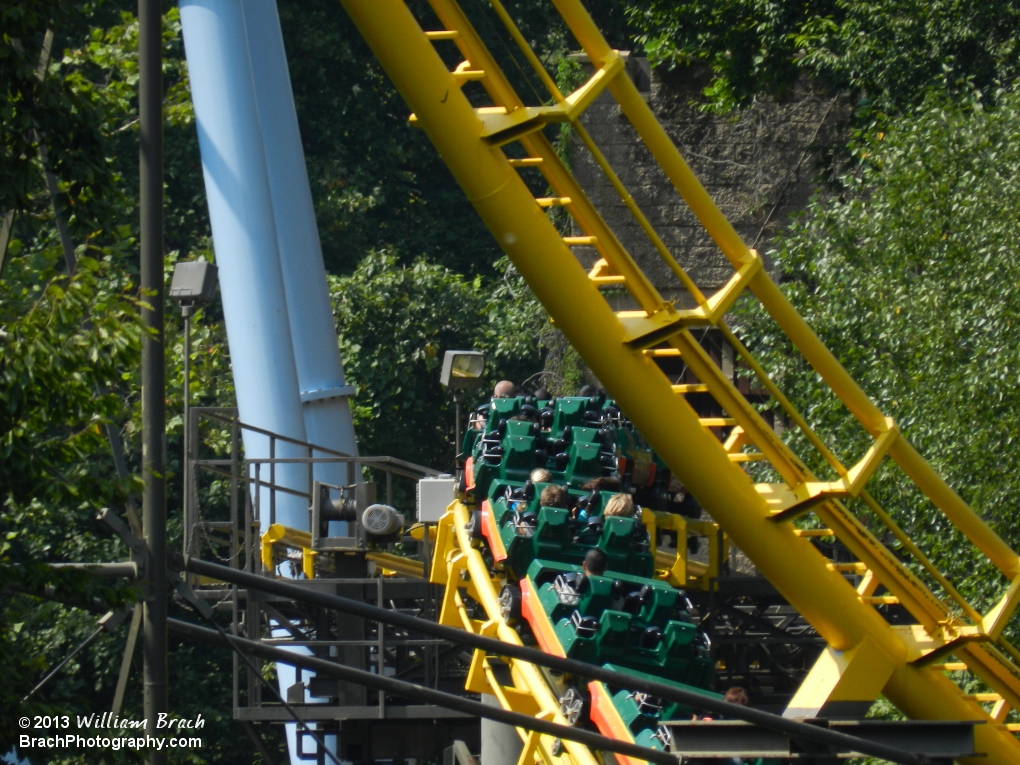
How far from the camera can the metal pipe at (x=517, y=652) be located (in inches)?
187

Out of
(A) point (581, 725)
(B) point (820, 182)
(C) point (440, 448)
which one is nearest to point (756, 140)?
(B) point (820, 182)

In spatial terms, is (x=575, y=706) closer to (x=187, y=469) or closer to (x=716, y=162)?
(x=187, y=469)

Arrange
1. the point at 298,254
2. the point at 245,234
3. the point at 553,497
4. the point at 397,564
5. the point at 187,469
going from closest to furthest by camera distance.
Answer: the point at 553,497
the point at 187,469
the point at 397,564
the point at 245,234
the point at 298,254

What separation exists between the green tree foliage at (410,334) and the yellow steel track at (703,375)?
12687mm

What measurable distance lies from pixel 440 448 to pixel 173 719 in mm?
16645

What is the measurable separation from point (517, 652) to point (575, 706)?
7.31 ft

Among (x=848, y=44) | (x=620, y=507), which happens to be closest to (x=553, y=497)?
(x=620, y=507)

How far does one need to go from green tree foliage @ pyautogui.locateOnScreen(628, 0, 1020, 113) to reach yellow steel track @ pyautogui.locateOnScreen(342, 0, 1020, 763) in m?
5.44

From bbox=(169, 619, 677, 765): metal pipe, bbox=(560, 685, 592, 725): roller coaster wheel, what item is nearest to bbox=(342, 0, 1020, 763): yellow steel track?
bbox=(560, 685, 592, 725): roller coaster wheel

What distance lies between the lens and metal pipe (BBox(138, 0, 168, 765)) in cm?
459

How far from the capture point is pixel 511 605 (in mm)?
8047

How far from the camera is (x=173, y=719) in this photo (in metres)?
4.73

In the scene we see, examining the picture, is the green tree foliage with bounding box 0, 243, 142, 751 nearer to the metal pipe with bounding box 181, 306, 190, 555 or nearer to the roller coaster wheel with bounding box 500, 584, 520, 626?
the metal pipe with bounding box 181, 306, 190, 555

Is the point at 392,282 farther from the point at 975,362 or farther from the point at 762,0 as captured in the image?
the point at 975,362
